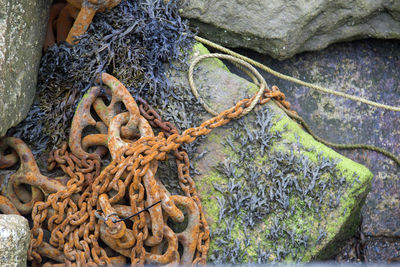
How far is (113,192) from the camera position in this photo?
2453 mm

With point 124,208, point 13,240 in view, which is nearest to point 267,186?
point 124,208

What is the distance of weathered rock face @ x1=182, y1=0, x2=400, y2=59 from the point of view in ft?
10.5

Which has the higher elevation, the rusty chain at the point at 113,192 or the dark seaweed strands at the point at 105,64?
the dark seaweed strands at the point at 105,64

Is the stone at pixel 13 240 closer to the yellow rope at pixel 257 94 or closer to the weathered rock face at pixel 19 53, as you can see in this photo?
the weathered rock face at pixel 19 53

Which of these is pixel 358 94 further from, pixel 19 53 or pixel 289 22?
pixel 19 53

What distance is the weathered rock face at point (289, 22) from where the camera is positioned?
10.5ft

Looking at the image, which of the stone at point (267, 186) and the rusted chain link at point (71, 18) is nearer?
the stone at point (267, 186)

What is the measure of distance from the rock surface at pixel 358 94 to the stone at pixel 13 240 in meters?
2.15

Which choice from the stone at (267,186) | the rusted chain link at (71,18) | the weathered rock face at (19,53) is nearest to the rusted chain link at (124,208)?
the stone at (267,186)

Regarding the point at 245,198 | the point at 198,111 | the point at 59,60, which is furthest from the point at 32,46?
the point at 245,198

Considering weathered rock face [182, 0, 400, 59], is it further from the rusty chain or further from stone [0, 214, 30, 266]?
stone [0, 214, 30, 266]

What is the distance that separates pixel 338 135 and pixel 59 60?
6.99 feet

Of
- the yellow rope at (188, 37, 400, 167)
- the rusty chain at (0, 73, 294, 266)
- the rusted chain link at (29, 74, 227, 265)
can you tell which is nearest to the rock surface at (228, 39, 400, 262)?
the yellow rope at (188, 37, 400, 167)

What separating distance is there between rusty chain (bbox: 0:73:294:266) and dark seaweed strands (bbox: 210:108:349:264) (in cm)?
16
